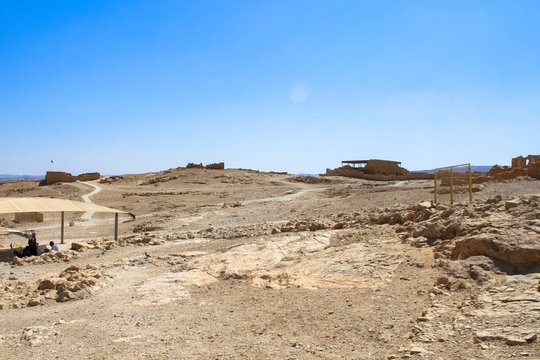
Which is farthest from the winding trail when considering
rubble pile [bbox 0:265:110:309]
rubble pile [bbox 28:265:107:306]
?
rubble pile [bbox 28:265:107:306]

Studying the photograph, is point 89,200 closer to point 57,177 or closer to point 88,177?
point 57,177

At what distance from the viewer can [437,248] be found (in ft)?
23.4

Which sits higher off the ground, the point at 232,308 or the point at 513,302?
the point at 513,302

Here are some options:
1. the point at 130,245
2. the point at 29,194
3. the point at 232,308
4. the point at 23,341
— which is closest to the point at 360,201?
the point at 130,245

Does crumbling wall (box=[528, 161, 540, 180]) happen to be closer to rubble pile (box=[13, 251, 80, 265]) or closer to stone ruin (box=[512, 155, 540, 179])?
stone ruin (box=[512, 155, 540, 179])

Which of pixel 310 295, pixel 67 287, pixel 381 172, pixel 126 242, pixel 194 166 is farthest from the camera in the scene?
pixel 194 166

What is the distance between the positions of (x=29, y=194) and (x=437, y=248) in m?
38.7

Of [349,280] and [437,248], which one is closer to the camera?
[349,280]

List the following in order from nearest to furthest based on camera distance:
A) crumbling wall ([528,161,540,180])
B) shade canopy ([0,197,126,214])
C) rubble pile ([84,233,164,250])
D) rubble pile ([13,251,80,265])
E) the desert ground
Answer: the desert ground → rubble pile ([13,251,80,265]) → rubble pile ([84,233,164,250]) → shade canopy ([0,197,126,214]) → crumbling wall ([528,161,540,180])

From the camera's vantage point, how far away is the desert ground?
433 cm

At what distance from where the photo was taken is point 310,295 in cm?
624

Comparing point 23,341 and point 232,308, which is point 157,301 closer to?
point 232,308

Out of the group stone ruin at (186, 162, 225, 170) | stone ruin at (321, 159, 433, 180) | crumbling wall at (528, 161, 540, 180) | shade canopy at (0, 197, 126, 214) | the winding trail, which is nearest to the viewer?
shade canopy at (0, 197, 126, 214)

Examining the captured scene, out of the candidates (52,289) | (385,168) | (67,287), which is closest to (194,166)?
(385,168)
